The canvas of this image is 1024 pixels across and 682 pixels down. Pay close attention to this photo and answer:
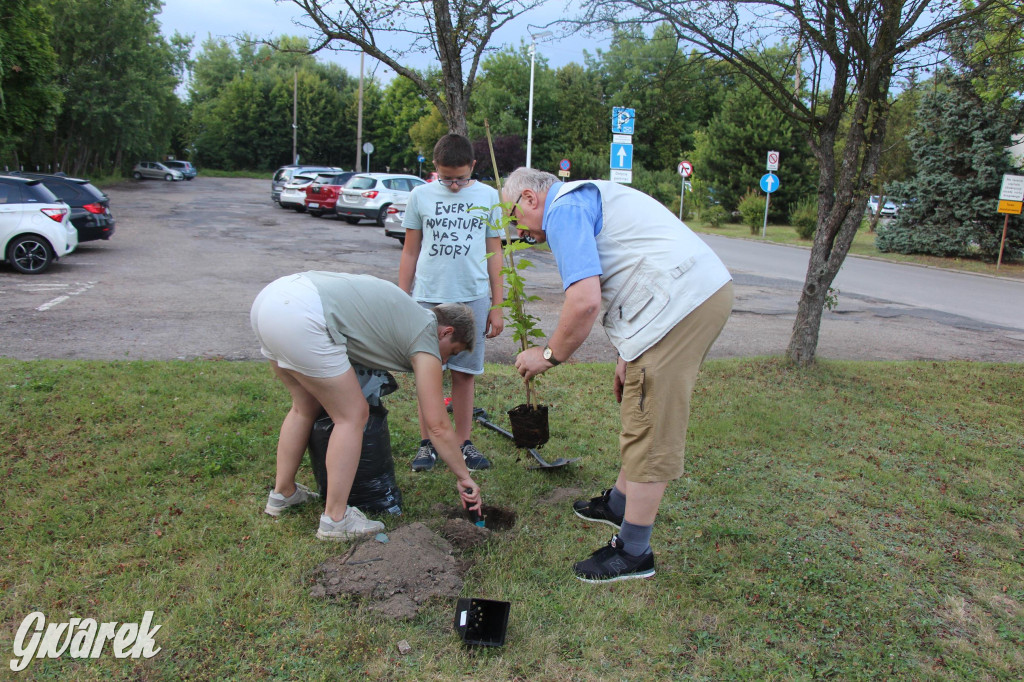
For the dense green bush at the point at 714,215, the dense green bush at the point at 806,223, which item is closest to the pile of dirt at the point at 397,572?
the dense green bush at the point at 806,223

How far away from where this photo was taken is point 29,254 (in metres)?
11.3

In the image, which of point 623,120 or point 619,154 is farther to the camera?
point 619,154

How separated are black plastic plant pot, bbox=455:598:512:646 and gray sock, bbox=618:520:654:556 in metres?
0.67

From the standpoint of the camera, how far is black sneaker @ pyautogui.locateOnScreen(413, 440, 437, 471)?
426cm

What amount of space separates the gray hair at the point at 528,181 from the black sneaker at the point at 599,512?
165cm

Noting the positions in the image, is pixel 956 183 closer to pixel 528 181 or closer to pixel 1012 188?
pixel 1012 188

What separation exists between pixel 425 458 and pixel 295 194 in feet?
77.0

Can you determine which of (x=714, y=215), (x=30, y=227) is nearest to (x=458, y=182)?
(x=30, y=227)

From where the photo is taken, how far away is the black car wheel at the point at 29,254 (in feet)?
36.6

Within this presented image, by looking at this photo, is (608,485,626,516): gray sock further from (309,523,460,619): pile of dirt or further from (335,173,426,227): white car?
(335,173,426,227): white car

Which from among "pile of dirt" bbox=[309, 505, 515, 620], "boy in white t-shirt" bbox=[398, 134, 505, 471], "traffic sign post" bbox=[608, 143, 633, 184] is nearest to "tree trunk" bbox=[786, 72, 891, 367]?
"boy in white t-shirt" bbox=[398, 134, 505, 471]

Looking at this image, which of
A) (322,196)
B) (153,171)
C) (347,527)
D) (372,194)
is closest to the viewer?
(347,527)

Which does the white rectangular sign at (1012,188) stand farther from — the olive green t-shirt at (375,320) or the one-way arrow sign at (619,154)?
the olive green t-shirt at (375,320)

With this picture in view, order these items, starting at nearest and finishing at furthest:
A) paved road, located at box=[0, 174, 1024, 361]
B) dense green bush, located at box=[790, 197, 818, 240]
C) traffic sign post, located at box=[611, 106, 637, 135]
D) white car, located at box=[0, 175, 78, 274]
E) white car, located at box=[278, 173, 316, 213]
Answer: paved road, located at box=[0, 174, 1024, 361]
white car, located at box=[0, 175, 78, 274]
traffic sign post, located at box=[611, 106, 637, 135]
white car, located at box=[278, 173, 316, 213]
dense green bush, located at box=[790, 197, 818, 240]
